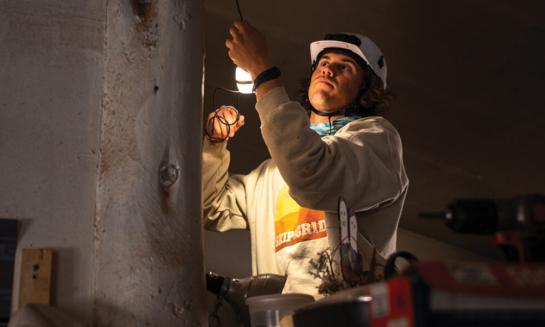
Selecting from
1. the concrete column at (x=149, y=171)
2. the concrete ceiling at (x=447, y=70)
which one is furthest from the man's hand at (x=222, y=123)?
the concrete ceiling at (x=447, y=70)

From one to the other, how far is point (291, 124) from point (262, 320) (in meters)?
0.48

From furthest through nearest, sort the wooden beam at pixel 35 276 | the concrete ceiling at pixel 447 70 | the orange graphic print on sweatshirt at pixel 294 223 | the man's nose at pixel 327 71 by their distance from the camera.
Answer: the concrete ceiling at pixel 447 70 → the man's nose at pixel 327 71 → the orange graphic print on sweatshirt at pixel 294 223 → the wooden beam at pixel 35 276

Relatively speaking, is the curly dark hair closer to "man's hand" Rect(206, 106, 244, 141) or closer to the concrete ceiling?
"man's hand" Rect(206, 106, 244, 141)

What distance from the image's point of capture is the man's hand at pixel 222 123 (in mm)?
2350

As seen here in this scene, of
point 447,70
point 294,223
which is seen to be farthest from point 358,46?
point 447,70

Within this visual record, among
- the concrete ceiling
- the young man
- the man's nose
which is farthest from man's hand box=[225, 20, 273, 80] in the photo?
the concrete ceiling

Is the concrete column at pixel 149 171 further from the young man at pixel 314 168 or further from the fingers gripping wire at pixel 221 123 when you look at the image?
the fingers gripping wire at pixel 221 123

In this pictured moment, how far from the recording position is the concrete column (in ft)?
4.64

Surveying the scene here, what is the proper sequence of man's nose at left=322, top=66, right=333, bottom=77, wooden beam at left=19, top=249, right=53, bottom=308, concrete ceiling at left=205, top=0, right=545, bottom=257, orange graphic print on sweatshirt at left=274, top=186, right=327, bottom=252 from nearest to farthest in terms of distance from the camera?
1. wooden beam at left=19, top=249, right=53, bottom=308
2. orange graphic print on sweatshirt at left=274, top=186, right=327, bottom=252
3. man's nose at left=322, top=66, right=333, bottom=77
4. concrete ceiling at left=205, top=0, right=545, bottom=257

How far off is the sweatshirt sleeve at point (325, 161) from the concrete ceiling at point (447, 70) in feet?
4.35

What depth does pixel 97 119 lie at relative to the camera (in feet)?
4.94

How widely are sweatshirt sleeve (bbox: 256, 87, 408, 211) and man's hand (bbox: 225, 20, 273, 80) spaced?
0.11 m

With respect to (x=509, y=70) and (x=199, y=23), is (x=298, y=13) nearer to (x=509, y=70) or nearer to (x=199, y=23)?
(x=509, y=70)

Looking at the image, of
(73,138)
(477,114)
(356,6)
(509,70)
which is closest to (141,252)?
(73,138)
